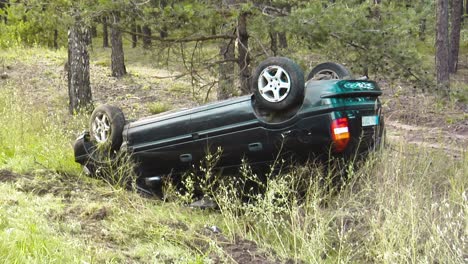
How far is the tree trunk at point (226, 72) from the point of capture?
310 inches

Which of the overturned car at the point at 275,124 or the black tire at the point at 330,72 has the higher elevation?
the black tire at the point at 330,72

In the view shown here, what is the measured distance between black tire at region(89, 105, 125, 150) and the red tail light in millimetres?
2688

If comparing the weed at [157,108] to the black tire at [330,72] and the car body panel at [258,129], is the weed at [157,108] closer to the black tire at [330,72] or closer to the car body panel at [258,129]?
the car body panel at [258,129]

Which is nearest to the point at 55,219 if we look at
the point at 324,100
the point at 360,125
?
the point at 324,100

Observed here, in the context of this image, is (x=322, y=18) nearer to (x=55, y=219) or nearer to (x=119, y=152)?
(x=119, y=152)

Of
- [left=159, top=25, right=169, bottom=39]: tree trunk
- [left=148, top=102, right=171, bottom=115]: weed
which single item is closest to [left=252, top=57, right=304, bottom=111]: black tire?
[left=159, top=25, right=169, bottom=39]: tree trunk

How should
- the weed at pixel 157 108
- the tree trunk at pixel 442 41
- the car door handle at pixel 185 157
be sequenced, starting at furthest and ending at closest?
the tree trunk at pixel 442 41 → the weed at pixel 157 108 → the car door handle at pixel 185 157

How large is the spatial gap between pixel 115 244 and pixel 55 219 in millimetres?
697

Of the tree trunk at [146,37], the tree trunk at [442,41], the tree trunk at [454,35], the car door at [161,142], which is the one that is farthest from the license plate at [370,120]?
the tree trunk at [454,35]

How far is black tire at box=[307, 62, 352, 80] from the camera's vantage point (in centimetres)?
568

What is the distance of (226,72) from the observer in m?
8.48

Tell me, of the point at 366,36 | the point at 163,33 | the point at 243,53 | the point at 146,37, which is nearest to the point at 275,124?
the point at 366,36

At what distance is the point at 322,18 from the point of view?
6.52m

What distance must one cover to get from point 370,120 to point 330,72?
1.07 metres
